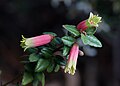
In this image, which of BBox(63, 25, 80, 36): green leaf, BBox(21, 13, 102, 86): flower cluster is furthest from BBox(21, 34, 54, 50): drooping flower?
BBox(63, 25, 80, 36): green leaf

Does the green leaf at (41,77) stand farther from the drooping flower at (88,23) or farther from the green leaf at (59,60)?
the drooping flower at (88,23)

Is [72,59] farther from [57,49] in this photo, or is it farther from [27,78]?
[27,78]

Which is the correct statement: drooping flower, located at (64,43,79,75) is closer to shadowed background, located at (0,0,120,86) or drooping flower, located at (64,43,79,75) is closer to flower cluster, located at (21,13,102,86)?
flower cluster, located at (21,13,102,86)

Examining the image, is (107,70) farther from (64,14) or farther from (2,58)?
(2,58)

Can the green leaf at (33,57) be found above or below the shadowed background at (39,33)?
below

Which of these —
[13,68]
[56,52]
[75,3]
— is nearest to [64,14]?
[75,3]

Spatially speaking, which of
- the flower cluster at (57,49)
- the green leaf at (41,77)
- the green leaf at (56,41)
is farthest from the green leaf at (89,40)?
the green leaf at (41,77)

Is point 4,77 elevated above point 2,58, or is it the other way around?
point 2,58

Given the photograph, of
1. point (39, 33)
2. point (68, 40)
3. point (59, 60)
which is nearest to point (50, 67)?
point (59, 60)

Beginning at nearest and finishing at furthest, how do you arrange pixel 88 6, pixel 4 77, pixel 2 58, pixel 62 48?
pixel 62 48 → pixel 88 6 → pixel 4 77 → pixel 2 58
